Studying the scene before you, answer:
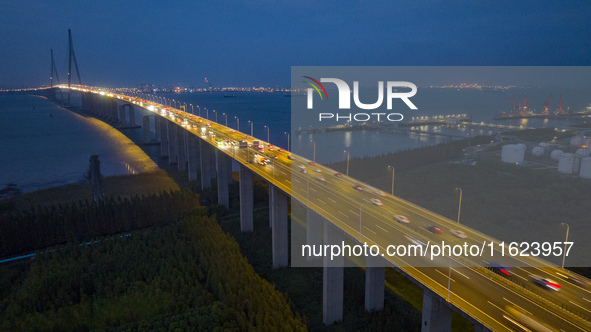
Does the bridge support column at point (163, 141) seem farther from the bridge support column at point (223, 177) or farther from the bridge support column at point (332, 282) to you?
the bridge support column at point (332, 282)

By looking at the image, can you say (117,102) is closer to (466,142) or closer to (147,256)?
(466,142)

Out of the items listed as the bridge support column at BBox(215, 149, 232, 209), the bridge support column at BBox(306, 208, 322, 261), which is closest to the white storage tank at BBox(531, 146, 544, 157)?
the bridge support column at BBox(306, 208, 322, 261)

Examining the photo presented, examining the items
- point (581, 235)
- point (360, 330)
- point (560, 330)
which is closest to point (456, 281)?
point (560, 330)

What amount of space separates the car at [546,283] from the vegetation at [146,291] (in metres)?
13.4

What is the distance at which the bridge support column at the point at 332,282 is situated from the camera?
2628cm

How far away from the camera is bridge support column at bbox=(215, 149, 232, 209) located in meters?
51.1

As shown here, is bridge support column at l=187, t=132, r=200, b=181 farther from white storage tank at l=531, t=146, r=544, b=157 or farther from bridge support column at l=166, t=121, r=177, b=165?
white storage tank at l=531, t=146, r=544, b=157

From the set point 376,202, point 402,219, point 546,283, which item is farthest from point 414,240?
point 546,283

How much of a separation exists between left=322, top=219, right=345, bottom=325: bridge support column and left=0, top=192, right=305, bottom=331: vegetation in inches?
115

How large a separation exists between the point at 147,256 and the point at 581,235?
47.3 m

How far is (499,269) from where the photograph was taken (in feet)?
63.1

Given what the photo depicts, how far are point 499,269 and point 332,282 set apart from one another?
36.8ft

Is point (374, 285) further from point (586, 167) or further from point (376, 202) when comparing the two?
point (586, 167)

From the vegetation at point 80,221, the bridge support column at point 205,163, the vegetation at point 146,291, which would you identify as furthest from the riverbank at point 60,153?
the vegetation at point 146,291
